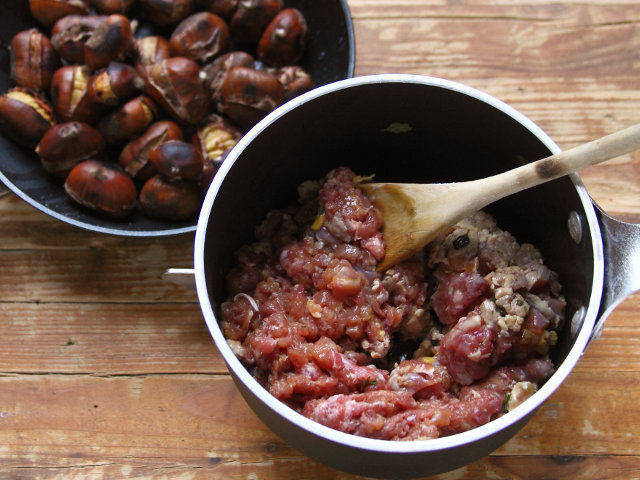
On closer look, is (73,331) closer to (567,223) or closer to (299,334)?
(299,334)

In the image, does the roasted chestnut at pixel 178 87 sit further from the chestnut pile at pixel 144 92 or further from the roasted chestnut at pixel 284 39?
the roasted chestnut at pixel 284 39

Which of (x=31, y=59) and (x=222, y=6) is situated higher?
(x=222, y=6)

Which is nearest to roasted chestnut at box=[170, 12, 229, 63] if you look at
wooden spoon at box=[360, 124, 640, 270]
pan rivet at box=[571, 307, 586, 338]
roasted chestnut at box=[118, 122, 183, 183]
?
roasted chestnut at box=[118, 122, 183, 183]

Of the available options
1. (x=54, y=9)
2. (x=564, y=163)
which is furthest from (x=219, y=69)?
(x=564, y=163)

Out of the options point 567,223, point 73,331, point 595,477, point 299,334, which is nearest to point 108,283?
point 73,331

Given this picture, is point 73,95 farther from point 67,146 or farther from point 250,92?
point 250,92

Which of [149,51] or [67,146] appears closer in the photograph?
[67,146]

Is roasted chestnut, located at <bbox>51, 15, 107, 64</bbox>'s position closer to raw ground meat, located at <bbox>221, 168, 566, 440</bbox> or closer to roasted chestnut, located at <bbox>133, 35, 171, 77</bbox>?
roasted chestnut, located at <bbox>133, 35, 171, 77</bbox>
